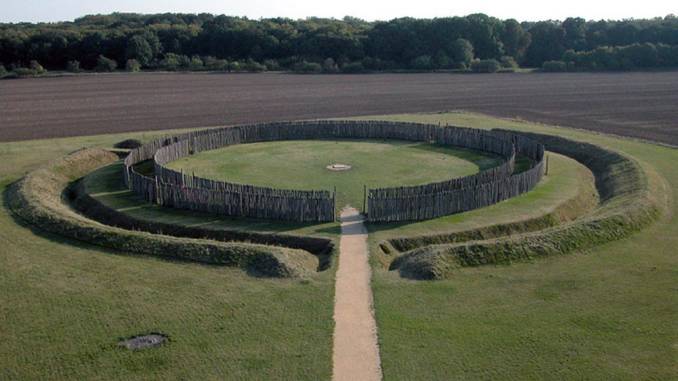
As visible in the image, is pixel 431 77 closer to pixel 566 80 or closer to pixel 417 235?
pixel 566 80

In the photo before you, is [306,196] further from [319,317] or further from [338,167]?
[338,167]

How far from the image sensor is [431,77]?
359ft

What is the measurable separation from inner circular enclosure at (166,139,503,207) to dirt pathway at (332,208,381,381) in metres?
6.45

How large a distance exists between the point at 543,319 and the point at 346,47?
351 feet

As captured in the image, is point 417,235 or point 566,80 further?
point 566,80

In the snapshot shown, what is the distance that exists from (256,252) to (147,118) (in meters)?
46.0

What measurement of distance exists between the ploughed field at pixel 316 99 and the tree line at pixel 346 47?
8.13m

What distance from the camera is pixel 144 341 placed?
20766mm

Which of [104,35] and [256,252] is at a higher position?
[104,35]

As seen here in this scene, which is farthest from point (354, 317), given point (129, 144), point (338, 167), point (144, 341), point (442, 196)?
point (129, 144)

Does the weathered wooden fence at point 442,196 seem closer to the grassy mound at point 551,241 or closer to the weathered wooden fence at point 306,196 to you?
the weathered wooden fence at point 306,196

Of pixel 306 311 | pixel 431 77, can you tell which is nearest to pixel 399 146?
pixel 306 311

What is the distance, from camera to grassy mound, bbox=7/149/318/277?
27.0 metres

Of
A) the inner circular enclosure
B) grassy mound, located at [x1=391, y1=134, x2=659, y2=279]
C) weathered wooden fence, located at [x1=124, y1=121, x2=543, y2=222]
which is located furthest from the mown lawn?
the inner circular enclosure
